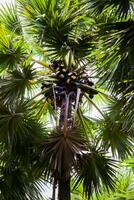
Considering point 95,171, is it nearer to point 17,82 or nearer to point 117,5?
Answer: point 17,82

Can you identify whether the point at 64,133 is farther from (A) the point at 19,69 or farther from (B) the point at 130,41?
(B) the point at 130,41

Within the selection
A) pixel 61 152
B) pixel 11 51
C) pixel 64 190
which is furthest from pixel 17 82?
pixel 64 190

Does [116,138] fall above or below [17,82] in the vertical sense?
below

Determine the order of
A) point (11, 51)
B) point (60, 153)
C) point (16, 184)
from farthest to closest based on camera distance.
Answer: point (16, 184) < point (11, 51) < point (60, 153)

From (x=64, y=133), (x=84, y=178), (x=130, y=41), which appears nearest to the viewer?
(x=130, y=41)

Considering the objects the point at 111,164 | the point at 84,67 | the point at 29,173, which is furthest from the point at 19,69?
the point at 111,164

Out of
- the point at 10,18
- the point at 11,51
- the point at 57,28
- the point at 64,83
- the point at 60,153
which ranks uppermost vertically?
the point at 10,18

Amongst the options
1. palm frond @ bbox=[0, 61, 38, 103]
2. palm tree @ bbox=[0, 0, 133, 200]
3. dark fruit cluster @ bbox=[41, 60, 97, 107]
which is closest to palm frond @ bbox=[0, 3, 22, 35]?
palm tree @ bbox=[0, 0, 133, 200]
